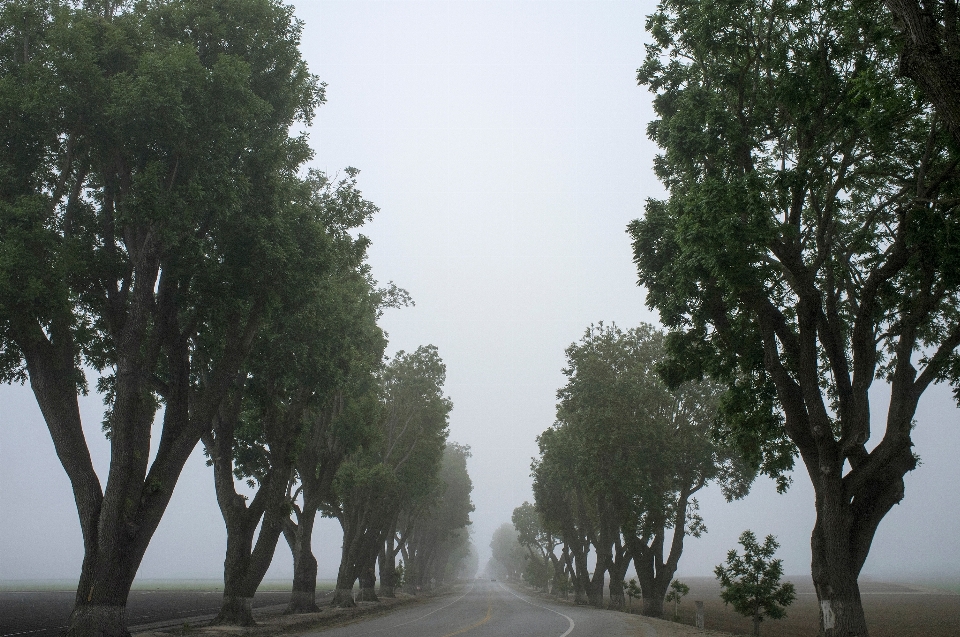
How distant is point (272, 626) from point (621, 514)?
772 inches

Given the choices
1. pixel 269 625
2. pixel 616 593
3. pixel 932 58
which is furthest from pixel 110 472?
pixel 616 593

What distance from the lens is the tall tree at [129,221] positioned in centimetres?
1399

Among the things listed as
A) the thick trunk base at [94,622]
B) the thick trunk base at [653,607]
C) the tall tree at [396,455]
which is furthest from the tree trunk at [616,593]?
the thick trunk base at [94,622]

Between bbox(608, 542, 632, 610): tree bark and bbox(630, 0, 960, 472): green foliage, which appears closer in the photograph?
bbox(630, 0, 960, 472): green foliage

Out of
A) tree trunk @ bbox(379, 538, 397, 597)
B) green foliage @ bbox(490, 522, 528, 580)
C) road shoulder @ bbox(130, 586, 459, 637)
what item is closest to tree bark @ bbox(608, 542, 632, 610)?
road shoulder @ bbox(130, 586, 459, 637)

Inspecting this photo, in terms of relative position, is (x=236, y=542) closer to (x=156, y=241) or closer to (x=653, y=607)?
(x=156, y=241)

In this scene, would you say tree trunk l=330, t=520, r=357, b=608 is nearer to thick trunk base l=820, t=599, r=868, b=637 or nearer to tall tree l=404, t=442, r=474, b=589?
thick trunk base l=820, t=599, r=868, b=637

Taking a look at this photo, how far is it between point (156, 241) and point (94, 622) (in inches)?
351

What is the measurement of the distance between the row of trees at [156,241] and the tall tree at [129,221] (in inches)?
1.8

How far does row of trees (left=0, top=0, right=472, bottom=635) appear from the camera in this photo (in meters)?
14.1

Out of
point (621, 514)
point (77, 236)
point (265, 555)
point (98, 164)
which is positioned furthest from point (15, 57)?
point (621, 514)

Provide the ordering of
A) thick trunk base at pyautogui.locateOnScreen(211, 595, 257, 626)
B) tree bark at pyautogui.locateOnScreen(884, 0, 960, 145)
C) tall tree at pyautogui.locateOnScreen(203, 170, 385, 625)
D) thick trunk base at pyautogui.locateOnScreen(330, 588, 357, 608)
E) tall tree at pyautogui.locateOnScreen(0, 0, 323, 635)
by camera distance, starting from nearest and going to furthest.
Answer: tree bark at pyautogui.locateOnScreen(884, 0, 960, 145)
tall tree at pyautogui.locateOnScreen(0, 0, 323, 635)
tall tree at pyautogui.locateOnScreen(203, 170, 385, 625)
thick trunk base at pyautogui.locateOnScreen(211, 595, 257, 626)
thick trunk base at pyautogui.locateOnScreen(330, 588, 357, 608)

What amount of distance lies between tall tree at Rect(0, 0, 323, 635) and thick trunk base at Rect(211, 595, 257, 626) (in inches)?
262

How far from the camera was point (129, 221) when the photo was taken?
15.0m
